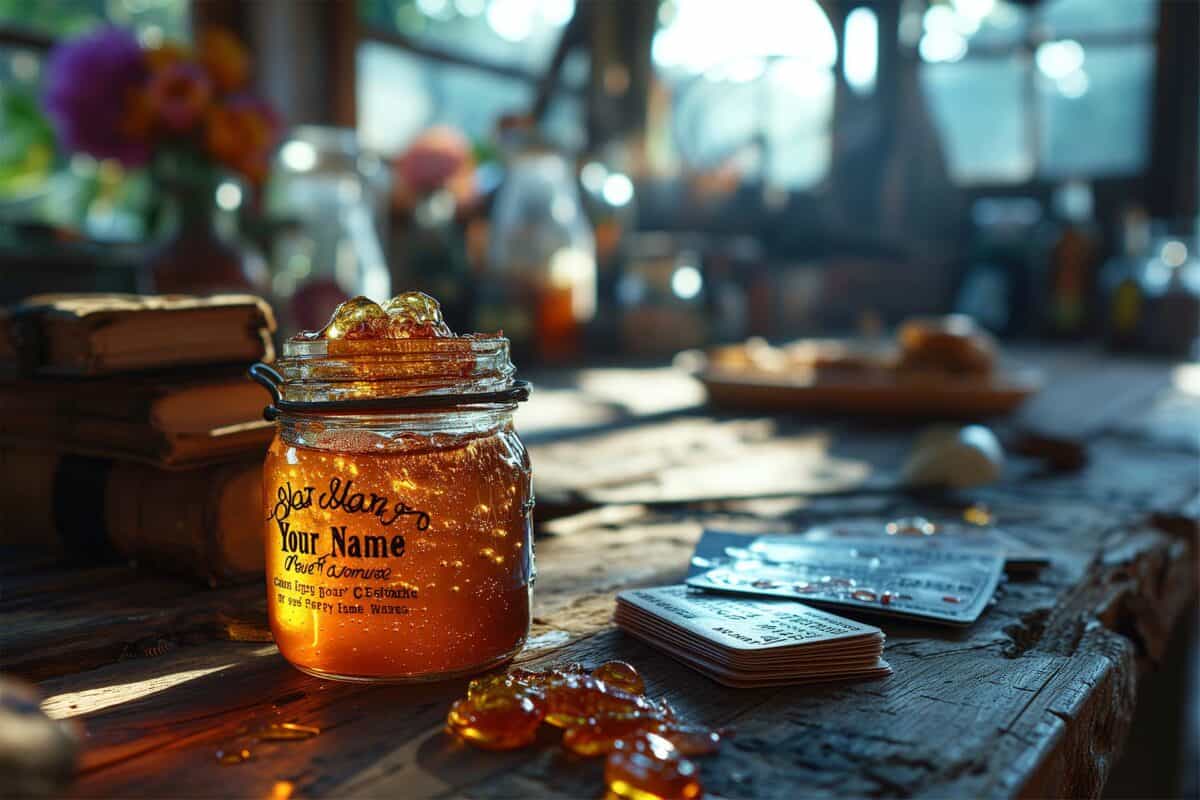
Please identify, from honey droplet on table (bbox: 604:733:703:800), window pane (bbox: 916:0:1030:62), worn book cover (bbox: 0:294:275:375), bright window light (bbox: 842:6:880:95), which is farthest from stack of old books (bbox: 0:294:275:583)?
window pane (bbox: 916:0:1030:62)

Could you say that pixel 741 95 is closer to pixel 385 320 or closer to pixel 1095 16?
pixel 1095 16

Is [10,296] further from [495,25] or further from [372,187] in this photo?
[495,25]

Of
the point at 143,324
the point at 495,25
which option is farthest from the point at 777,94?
the point at 143,324

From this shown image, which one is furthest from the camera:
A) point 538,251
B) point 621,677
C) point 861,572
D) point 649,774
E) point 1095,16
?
point 1095,16

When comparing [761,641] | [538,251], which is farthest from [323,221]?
[761,641]

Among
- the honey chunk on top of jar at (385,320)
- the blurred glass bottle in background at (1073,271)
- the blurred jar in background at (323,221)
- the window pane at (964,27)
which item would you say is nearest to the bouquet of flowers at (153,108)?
the blurred jar in background at (323,221)
